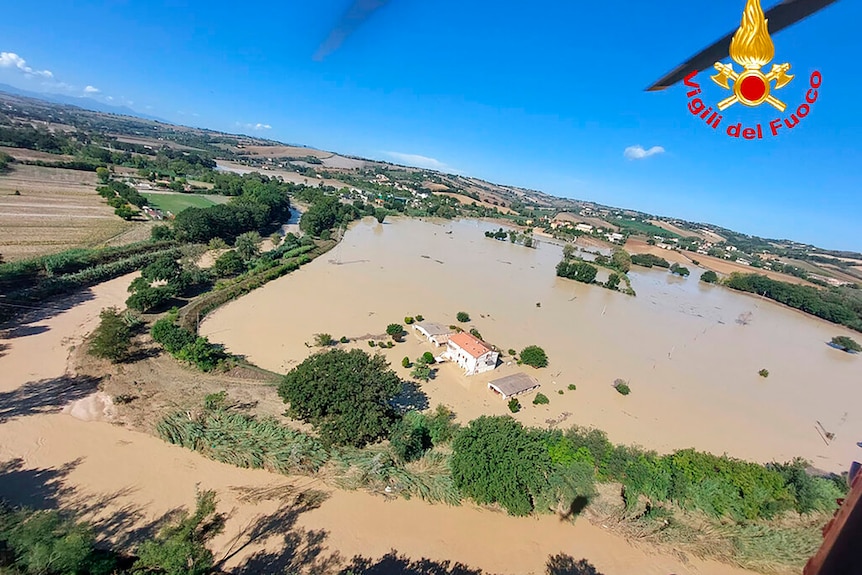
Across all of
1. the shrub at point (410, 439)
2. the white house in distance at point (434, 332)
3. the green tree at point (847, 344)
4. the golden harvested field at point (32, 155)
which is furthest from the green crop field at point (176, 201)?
the green tree at point (847, 344)

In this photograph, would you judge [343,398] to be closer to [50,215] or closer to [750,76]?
[750,76]

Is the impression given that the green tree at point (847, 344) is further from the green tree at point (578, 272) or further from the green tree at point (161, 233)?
the green tree at point (161, 233)

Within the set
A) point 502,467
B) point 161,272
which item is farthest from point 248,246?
point 502,467

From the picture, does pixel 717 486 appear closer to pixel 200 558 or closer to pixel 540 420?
pixel 540 420

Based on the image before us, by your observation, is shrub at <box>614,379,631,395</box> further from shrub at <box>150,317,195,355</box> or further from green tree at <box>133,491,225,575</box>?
shrub at <box>150,317,195,355</box>

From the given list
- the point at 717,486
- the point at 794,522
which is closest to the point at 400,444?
the point at 717,486

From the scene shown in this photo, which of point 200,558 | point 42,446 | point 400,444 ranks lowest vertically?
point 42,446
